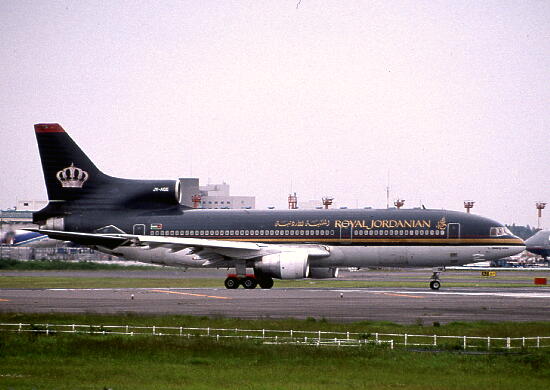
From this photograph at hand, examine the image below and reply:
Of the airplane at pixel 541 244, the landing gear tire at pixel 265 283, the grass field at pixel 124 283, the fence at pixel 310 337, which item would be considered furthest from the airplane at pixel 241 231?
the airplane at pixel 541 244

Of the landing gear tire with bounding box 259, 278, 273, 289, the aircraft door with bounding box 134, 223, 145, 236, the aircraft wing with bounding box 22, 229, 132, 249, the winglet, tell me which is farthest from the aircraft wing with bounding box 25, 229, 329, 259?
the winglet

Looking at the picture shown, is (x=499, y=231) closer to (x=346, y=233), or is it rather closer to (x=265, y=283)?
(x=346, y=233)

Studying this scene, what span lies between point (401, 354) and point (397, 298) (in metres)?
21.5

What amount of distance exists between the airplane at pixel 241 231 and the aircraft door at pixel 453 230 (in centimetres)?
7

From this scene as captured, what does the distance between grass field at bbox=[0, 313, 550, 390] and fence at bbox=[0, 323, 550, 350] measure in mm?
1130

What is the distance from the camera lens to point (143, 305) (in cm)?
4131

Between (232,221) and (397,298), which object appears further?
(232,221)

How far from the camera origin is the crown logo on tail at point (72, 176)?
59250 millimetres

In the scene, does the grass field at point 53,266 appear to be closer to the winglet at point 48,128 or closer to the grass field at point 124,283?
the grass field at point 124,283

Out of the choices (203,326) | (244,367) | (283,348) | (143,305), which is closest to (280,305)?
(143,305)

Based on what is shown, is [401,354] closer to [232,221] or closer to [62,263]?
[232,221]

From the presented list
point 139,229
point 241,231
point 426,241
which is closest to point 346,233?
point 426,241

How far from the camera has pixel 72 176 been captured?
59312 mm

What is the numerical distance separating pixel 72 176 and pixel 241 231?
40.9ft
